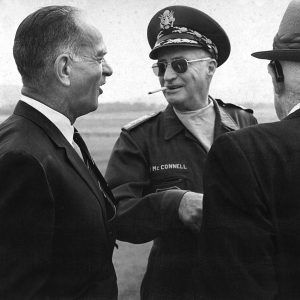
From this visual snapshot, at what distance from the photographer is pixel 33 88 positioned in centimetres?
162

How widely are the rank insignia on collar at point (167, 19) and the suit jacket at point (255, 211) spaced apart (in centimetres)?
113

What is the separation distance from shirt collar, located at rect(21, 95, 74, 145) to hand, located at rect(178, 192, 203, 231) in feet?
1.67

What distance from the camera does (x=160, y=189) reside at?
85.5 inches

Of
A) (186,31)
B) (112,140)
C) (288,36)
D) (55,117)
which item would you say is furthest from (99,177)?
(112,140)

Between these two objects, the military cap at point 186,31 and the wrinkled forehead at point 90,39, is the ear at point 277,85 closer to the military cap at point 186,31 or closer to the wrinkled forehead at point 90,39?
the wrinkled forehead at point 90,39

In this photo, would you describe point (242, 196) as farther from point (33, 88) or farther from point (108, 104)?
point (108, 104)

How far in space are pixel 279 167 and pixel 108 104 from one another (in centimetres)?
263

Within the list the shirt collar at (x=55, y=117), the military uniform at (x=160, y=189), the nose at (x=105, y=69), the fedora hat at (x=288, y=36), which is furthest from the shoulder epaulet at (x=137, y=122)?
the fedora hat at (x=288, y=36)

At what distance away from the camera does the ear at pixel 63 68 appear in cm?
164

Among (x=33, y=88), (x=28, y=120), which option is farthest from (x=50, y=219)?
(x=33, y=88)

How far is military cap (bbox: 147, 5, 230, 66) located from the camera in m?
2.34

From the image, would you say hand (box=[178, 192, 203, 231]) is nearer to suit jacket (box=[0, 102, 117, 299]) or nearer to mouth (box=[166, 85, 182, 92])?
suit jacket (box=[0, 102, 117, 299])

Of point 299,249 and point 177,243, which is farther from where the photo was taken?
point 177,243

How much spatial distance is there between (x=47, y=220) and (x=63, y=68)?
53cm
